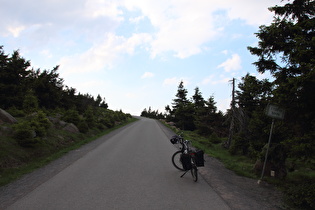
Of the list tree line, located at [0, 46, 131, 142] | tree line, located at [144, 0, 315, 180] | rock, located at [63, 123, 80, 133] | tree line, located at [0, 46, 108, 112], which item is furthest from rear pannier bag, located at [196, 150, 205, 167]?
tree line, located at [0, 46, 108, 112]

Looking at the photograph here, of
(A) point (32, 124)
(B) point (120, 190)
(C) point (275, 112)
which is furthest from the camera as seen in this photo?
(A) point (32, 124)

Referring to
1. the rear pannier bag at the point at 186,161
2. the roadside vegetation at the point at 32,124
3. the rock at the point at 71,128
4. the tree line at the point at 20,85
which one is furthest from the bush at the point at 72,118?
the rear pannier bag at the point at 186,161

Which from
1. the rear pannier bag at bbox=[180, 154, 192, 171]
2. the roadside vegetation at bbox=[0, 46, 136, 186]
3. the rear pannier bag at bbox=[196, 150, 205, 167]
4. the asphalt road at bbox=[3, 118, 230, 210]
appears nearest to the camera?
the asphalt road at bbox=[3, 118, 230, 210]

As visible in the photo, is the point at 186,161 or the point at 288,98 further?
the point at 186,161

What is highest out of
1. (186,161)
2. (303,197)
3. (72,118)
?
(72,118)

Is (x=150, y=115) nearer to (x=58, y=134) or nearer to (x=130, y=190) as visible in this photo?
(x=58, y=134)

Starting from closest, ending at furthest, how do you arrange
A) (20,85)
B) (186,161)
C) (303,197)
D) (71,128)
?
(303,197), (186,161), (71,128), (20,85)

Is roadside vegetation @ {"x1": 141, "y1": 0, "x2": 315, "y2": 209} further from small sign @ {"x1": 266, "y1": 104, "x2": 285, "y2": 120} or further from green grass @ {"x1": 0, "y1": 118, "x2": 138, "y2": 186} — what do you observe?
green grass @ {"x1": 0, "y1": 118, "x2": 138, "y2": 186}

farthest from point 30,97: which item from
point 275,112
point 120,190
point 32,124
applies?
point 275,112

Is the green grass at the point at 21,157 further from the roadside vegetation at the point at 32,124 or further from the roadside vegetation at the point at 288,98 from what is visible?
the roadside vegetation at the point at 288,98

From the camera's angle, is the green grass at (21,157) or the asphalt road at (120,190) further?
the green grass at (21,157)

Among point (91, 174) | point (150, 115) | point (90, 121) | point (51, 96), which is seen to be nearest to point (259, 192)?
point (91, 174)

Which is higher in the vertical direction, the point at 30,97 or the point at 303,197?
the point at 30,97

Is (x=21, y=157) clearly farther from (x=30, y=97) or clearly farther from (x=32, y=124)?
(x=30, y=97)
